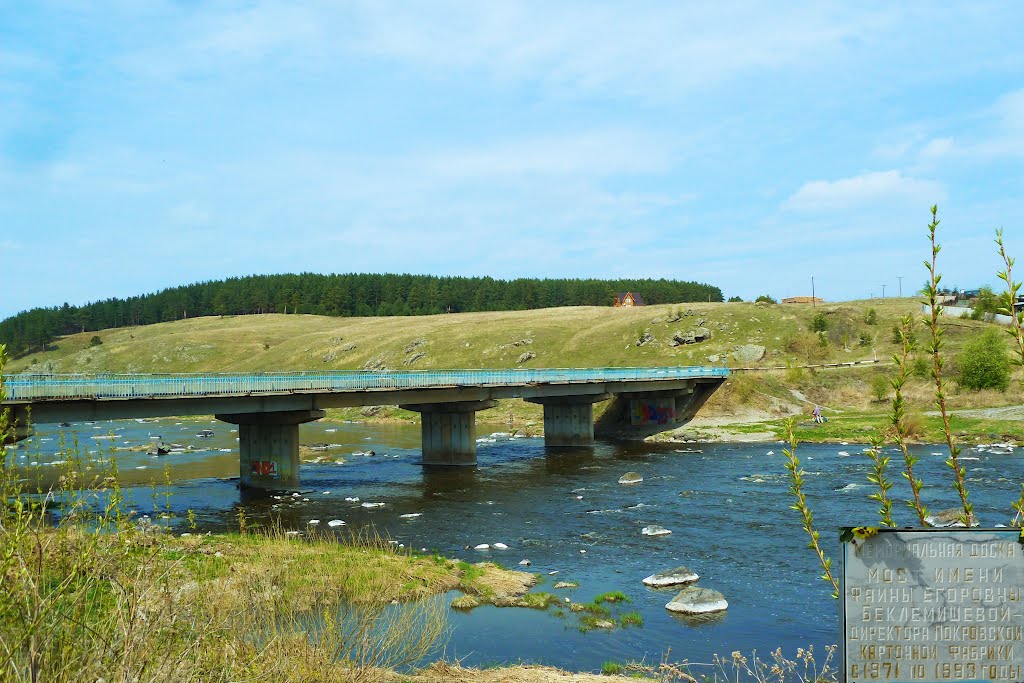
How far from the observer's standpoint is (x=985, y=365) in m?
77.5

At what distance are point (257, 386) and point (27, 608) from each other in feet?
137

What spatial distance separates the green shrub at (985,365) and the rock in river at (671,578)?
63.8 meters

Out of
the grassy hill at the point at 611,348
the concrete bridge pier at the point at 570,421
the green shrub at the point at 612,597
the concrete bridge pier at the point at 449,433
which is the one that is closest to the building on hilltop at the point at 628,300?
the grassy hill at the point at 611,348

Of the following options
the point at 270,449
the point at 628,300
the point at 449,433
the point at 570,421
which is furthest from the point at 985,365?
the point at 628,300

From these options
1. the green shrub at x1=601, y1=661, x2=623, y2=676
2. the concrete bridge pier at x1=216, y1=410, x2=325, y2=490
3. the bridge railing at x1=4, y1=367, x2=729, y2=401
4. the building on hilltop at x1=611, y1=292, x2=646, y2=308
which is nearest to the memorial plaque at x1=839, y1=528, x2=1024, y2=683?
the green shrub at x1=601, y1=661, x2=623, y2=676

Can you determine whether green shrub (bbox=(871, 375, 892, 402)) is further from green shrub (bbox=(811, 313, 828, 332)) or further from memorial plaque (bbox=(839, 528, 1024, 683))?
memorial plaque (bbox=(839, 528, 1024, 683))

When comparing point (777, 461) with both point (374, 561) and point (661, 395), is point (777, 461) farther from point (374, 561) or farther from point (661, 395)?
point (374, 561)

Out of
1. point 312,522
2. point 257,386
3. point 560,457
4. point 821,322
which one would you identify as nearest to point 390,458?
point 560,457

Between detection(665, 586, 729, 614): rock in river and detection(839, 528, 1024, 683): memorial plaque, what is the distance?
16.2m

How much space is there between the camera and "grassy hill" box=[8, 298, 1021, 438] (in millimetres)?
83062

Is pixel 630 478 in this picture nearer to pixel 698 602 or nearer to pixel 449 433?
pixel 449 433

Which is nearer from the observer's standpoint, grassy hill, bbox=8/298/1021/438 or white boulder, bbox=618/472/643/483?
white boulder, bbox=618/472/643/483

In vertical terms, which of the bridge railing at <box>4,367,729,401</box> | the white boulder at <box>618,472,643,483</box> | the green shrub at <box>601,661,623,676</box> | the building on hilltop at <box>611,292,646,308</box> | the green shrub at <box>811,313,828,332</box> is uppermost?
the building on hilltop at <box>611,292,646,308</box>

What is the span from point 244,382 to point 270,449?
5.30 metres
